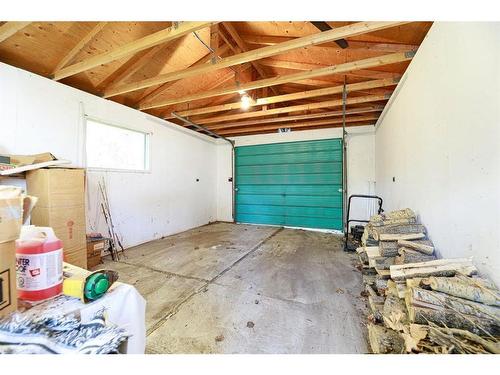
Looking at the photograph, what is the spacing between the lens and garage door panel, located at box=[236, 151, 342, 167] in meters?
5.14

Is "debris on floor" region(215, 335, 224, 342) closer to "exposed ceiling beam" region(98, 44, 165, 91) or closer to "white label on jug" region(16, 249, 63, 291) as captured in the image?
"white label on jug" region(16, 249, 63, 291)

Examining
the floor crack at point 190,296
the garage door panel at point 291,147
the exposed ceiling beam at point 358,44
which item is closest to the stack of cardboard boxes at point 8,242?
the floor crack at point 190,296

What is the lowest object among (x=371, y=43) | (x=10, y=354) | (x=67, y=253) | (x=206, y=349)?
(x=206, y=349)

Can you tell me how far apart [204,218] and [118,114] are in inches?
133

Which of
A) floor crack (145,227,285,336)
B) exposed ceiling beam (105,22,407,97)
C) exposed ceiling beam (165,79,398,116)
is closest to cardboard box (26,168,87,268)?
floor crack (145,227,285,336)

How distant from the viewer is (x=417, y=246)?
1.76 m

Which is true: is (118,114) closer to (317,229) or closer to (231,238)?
(231,238)

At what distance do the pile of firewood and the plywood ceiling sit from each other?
1966 mm

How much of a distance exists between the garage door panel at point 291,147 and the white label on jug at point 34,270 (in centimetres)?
532

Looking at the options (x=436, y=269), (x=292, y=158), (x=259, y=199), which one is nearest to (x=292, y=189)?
(x=292, y=158)

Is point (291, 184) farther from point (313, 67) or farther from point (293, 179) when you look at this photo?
point (313, 67)

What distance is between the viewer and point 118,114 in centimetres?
358

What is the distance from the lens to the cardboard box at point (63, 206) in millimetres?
2256
